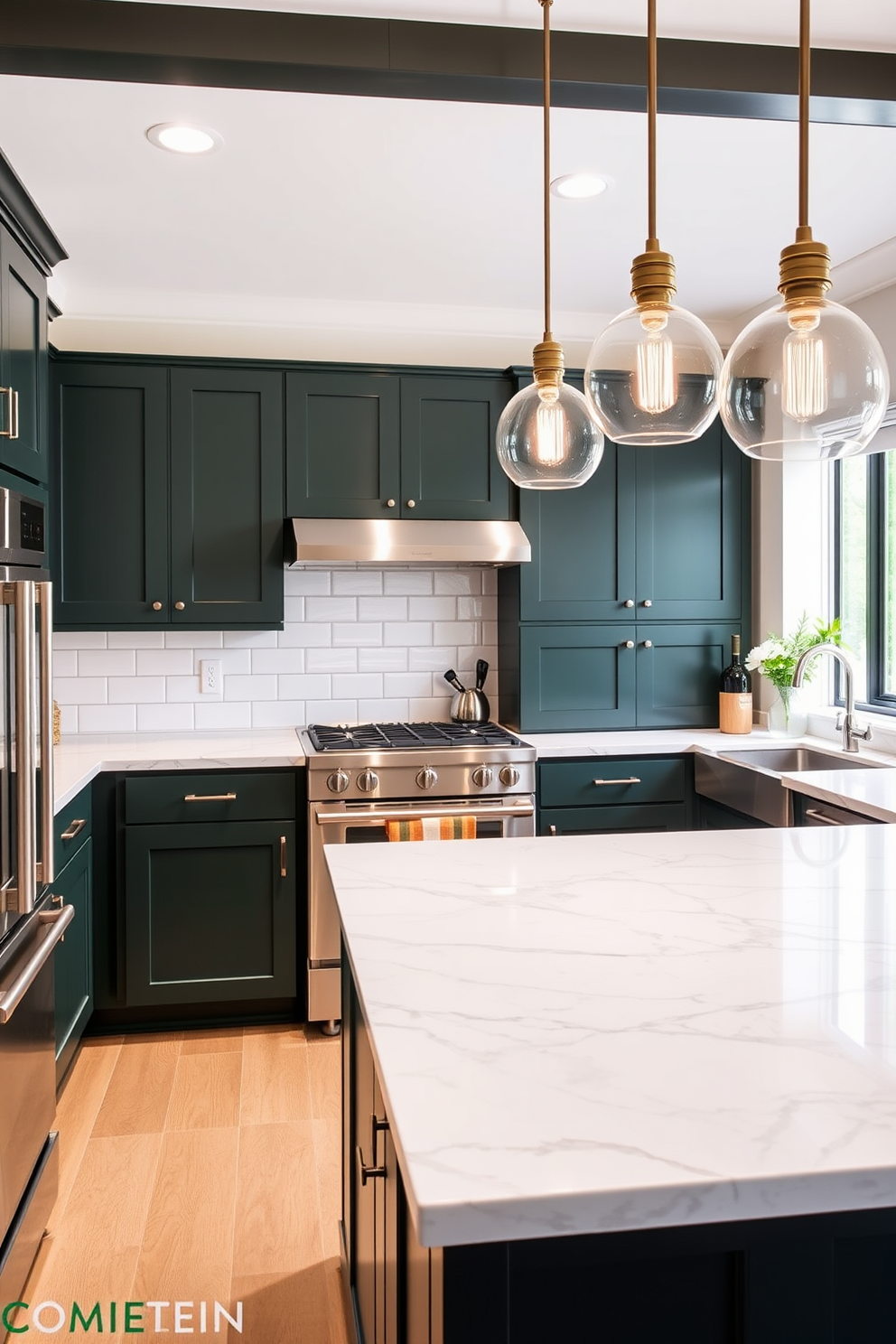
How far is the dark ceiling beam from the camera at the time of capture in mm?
1871

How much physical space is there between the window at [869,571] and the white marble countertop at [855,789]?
0.89m

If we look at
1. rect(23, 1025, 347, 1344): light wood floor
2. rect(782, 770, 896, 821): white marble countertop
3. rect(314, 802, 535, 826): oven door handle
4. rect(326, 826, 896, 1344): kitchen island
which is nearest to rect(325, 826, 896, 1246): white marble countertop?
rect(326, 826, 896, 1344): kitchen island

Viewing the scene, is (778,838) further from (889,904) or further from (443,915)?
(443,915)

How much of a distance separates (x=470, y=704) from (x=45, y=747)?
2.20 metres

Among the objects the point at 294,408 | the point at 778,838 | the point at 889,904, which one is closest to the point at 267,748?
the point at 294,408

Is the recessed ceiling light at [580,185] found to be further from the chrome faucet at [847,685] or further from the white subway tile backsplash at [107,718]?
the white subway tile backsplash at [107,718]

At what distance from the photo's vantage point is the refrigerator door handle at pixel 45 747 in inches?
83.3

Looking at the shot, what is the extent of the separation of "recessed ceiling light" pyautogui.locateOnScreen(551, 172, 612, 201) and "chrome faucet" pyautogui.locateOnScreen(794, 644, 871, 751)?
1617 millimetres

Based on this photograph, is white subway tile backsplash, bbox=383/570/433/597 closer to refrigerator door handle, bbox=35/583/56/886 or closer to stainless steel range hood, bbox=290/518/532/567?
stainless steel range hood, bbox=290/518/532/567

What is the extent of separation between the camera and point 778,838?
206 cm

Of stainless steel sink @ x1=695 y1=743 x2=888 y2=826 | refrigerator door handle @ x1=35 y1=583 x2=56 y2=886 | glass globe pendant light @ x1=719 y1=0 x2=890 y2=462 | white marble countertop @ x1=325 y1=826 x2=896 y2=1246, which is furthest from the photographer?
stainless steel sink @ x1=695 y1=743 x2=888 y2=826

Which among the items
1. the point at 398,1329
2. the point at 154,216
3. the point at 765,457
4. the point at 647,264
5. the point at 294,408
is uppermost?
the point at 154,216

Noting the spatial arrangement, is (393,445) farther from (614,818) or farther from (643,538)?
(614,818)

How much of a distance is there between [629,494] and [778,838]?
2.24m
